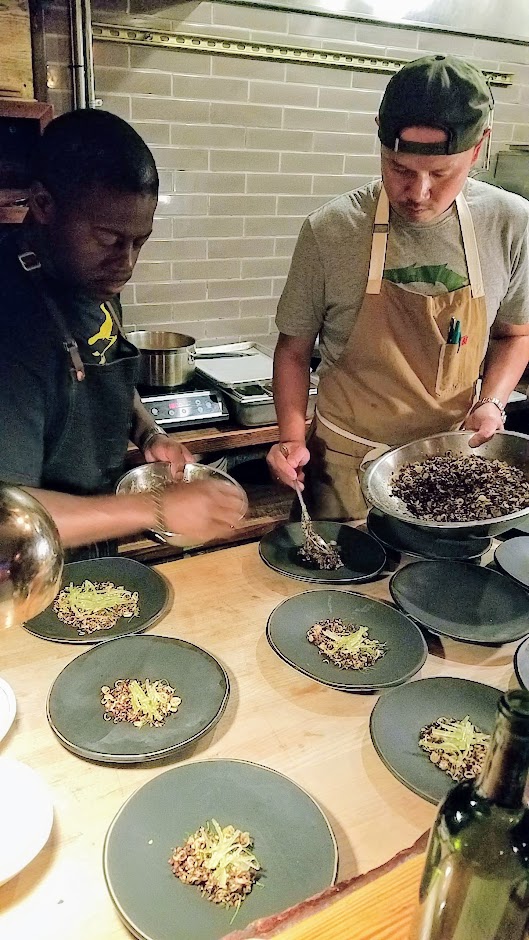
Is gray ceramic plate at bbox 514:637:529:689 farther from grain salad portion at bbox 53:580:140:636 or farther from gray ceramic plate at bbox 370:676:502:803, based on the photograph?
grain salad portion at bbox 53:580:140:636

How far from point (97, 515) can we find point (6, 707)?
14.8 inches

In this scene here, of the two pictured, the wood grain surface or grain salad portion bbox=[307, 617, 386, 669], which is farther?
the wood grain surface

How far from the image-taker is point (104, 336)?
76.3 inches

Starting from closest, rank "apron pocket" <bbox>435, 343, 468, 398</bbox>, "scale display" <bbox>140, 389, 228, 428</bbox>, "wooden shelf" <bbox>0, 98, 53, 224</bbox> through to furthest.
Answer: "apron pocket" <bbox>435, 343, 468, 398</bbox>, "wooden shelf" <bbox>0, 98, 53, 224</bbox>, "scale display" <bbox>140, 389, 228, 428</bbox>

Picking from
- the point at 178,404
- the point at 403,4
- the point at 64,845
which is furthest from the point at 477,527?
the point at 403,4

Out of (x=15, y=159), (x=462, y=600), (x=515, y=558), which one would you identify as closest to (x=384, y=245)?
(x=515, y=558)

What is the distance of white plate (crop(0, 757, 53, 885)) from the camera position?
97 centimetres

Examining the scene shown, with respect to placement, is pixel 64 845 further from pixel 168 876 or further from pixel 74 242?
pixel 74 242

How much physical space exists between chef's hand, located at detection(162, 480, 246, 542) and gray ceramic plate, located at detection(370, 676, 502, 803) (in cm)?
47

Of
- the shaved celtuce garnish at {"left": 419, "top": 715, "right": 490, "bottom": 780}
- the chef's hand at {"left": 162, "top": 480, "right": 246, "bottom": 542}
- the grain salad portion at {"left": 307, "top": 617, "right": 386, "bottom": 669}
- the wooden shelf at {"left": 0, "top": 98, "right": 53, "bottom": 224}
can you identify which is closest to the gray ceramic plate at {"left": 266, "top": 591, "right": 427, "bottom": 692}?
the grain salad portion at {"left": 307, "top": 617, "right": 386, "bottom": 669}

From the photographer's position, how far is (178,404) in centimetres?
310

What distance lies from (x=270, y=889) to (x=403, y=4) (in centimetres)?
393

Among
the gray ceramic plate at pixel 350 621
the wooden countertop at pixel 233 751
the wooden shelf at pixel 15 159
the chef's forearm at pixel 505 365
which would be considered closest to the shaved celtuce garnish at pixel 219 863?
the wooden countertop at pixel 233 751

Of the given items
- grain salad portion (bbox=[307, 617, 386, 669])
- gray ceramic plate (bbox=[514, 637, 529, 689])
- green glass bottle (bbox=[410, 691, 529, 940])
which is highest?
green glass bottle (bbox=[410, 691, 529, 940])
